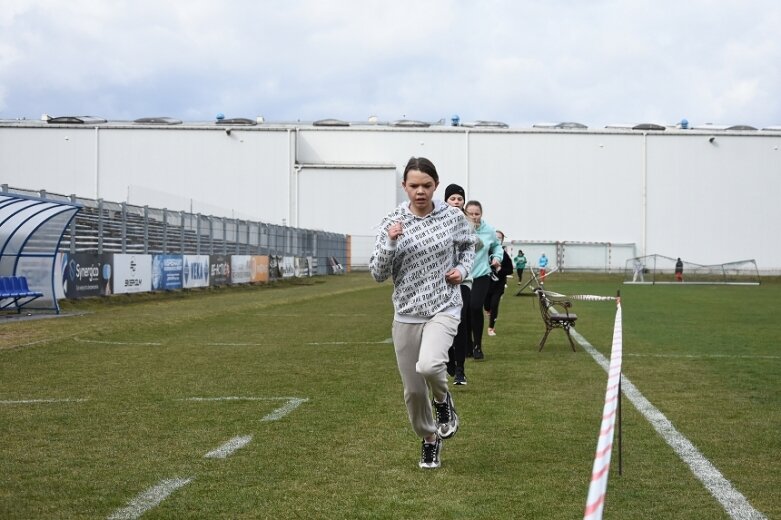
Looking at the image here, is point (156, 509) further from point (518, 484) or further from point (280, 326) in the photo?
point (280, 326)

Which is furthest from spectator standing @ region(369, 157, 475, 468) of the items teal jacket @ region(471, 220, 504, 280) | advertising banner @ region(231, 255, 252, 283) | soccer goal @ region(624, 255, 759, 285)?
Result: soccer goal @ region(624, 255, 759, 285)

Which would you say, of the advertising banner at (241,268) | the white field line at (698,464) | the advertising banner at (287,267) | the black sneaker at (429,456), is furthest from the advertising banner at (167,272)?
the black sneaker at (429,456)

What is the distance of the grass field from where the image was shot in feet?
18.0

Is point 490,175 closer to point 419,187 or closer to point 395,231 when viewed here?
point 419,187

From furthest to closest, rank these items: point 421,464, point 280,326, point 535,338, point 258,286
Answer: point 258,286 → point 280,326 → point 535,338 → point 421,464

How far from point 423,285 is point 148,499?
214cm

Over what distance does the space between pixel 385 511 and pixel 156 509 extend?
1.20 metres

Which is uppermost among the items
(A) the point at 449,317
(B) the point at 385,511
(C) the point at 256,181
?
(C) the point at 256,181

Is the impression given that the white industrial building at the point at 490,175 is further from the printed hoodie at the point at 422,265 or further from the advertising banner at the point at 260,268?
the printed hoodie at the point at 422,265

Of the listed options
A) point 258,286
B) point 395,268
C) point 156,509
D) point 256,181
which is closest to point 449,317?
point 395,268

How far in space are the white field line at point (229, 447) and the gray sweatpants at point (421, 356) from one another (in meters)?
1.33

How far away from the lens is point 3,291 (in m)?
21.0

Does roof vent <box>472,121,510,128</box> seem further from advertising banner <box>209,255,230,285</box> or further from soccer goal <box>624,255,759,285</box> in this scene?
advertising banner <box>209,255,230,285</box>

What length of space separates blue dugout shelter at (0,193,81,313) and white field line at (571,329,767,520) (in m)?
15.2
